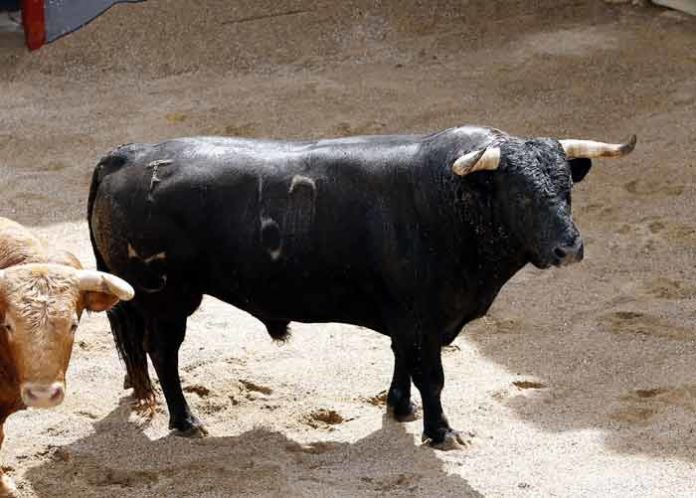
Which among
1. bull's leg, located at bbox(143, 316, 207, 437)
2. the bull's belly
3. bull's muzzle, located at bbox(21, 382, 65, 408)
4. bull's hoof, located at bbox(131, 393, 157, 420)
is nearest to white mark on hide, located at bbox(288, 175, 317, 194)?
the bull's belly

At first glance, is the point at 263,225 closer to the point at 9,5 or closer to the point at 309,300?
the point at 309,300

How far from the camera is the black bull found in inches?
270

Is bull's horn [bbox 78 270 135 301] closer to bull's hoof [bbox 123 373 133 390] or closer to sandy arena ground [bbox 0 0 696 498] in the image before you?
sandy arena ground [bbox 0 0 696 498]

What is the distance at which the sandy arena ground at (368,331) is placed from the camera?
6.91 m

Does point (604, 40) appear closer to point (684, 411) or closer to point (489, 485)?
point (684, 411)

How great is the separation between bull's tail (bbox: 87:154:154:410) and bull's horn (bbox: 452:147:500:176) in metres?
1.73

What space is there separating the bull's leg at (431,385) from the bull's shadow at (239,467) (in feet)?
0.29

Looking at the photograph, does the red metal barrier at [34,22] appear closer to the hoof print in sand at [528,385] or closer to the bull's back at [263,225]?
the bull's back at [263,225]

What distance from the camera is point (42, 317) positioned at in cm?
593

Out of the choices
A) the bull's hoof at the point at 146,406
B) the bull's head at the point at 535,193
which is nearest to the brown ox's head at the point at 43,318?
the bull's hoof at the point at 146,406

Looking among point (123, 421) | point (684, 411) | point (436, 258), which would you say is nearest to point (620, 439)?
point (684, 411)

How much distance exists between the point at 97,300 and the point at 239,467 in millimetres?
1142

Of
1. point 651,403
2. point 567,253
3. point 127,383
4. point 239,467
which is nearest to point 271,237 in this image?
point 239,467

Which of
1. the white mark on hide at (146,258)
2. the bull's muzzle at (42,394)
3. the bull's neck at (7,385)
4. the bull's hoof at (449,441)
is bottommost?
the bull's hoof at (449,441)
